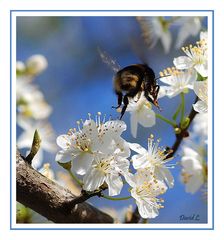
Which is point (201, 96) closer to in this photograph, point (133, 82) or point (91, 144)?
point (133, 82)

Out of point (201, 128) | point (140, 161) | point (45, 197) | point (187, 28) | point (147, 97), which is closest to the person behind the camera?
point (45, 197)

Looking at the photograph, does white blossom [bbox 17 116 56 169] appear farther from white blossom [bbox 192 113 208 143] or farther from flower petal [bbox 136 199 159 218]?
white blossom [bbox 192 113 208 143]

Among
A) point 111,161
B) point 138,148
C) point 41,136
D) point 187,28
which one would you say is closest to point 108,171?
point 111,161

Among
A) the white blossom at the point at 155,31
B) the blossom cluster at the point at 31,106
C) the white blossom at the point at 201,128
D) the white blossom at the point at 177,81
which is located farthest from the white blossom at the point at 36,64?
the white blossom at the point at 201,128

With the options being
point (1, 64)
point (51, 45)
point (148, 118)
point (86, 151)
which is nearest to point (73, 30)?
point (51, 45)

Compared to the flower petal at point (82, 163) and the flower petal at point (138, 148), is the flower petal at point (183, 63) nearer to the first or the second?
the flower petal at point (138, 148)
